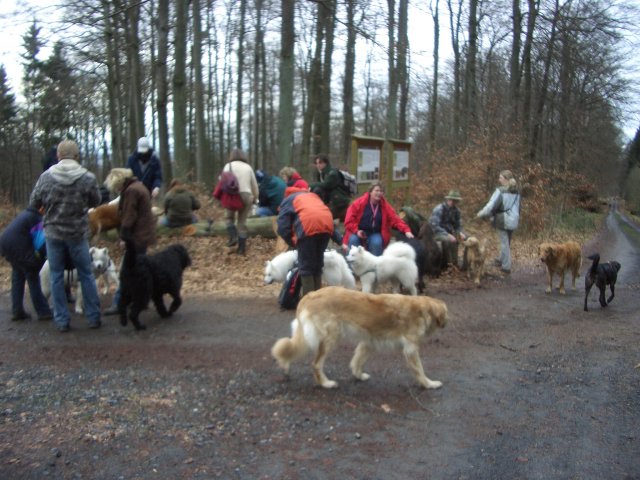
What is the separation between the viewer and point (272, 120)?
115ft

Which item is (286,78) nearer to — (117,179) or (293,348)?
(117,179)

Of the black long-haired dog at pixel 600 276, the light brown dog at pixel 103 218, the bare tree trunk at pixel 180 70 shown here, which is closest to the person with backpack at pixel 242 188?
the light brown dog at pixel 103 218

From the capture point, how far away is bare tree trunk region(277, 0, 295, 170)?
1235cm

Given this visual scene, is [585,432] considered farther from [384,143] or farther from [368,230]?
[384,143]

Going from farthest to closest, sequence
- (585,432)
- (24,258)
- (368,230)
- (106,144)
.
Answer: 1. (106,144)
2. (368,230)
3. (24,258)
4. (585,432)

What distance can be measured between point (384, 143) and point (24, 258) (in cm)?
885

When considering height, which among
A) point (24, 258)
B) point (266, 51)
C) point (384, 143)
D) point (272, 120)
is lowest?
point (24, 258)

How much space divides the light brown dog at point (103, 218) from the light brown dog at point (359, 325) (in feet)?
23.1

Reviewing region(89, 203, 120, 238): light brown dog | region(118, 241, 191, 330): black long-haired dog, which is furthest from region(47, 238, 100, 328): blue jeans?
region(89, 203, 120, 238): light brown dog

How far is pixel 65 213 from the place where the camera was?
21.4 ft

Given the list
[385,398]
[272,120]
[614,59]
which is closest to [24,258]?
[385,398]

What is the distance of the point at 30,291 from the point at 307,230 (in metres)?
3.56

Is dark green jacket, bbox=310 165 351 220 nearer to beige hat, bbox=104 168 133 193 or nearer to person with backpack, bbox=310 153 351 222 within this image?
person with backpack, bbox=310 153 351 222

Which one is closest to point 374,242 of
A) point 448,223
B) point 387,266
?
point 387,266
